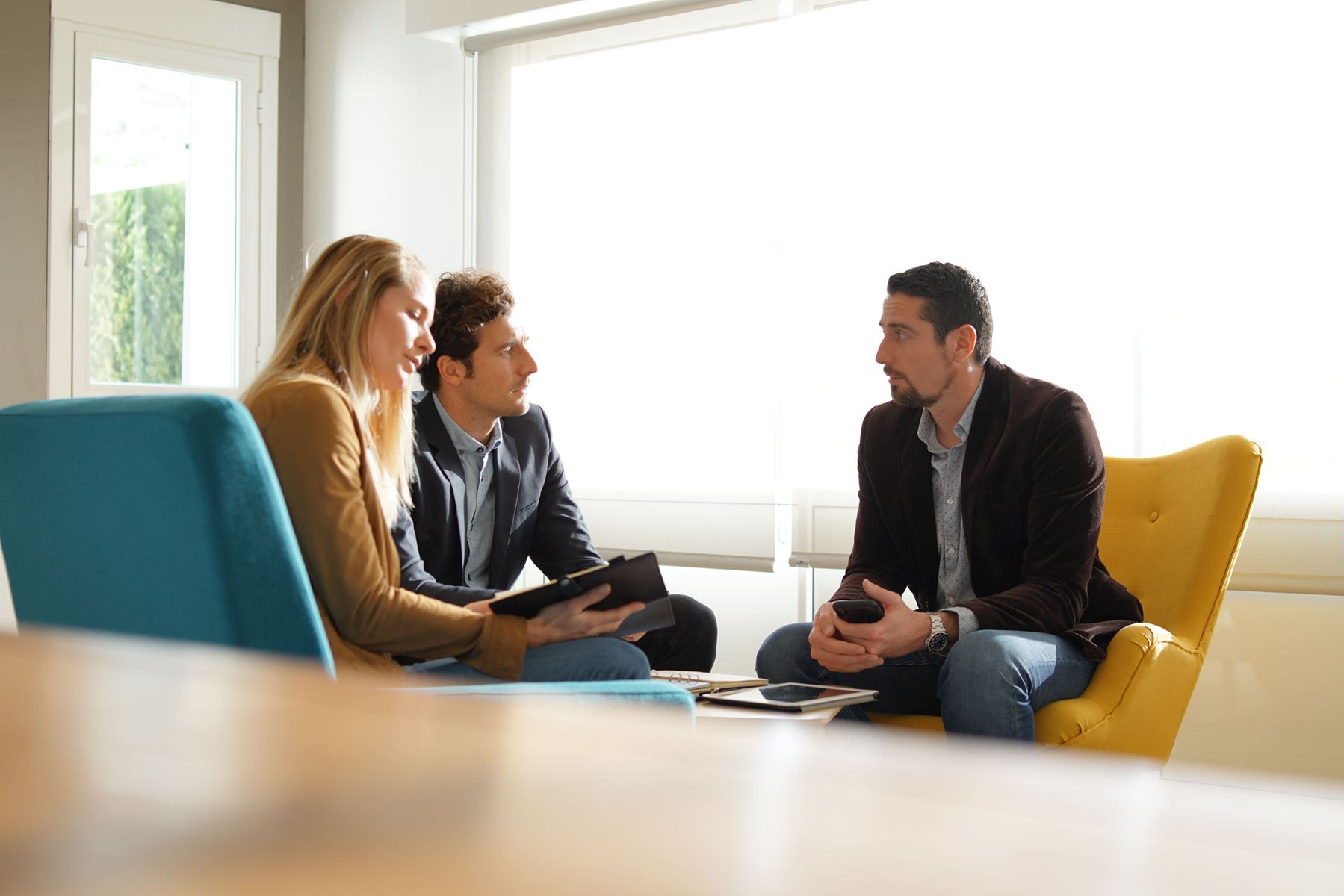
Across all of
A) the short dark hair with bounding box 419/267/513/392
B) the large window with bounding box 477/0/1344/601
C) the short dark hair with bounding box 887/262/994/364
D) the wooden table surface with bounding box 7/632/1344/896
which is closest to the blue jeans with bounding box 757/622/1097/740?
the short dark hair with bounding box 887/262/994/364

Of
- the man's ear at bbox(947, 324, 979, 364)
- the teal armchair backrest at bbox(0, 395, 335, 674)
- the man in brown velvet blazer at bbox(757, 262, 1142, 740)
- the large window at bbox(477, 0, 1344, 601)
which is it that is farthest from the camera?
the large window at bbox(477, 0, 1344, 601)

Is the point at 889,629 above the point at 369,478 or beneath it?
beneath

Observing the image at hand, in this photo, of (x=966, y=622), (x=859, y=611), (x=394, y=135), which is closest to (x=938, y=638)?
(x=966, y=622)

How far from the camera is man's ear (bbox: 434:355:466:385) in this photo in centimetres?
274

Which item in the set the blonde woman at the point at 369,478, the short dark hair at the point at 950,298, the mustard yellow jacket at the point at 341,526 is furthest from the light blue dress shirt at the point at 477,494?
the short dark hair at the point at 950,298

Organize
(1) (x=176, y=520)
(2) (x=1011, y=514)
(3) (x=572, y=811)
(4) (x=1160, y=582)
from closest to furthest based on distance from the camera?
(3) (x=572, y=811) < (1) (x=176, y=520) < (2) (x=1011, y=514) < (4) (x=1160, y=582)

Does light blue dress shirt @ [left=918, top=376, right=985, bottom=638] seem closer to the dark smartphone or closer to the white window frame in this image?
the dark smartphone

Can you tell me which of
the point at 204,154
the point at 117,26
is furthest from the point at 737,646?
the point at 117,26

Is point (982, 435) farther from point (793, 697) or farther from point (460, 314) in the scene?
point (460, 314)

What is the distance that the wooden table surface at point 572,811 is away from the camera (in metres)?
0.10

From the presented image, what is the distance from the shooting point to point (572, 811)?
4.7 inches

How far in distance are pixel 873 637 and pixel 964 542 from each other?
1.26 feet

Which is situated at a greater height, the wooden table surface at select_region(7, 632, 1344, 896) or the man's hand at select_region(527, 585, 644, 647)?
the wooden table surface at select_region(7, 632, 1344, 896)

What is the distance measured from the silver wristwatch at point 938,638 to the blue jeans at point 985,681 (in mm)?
→ 22
